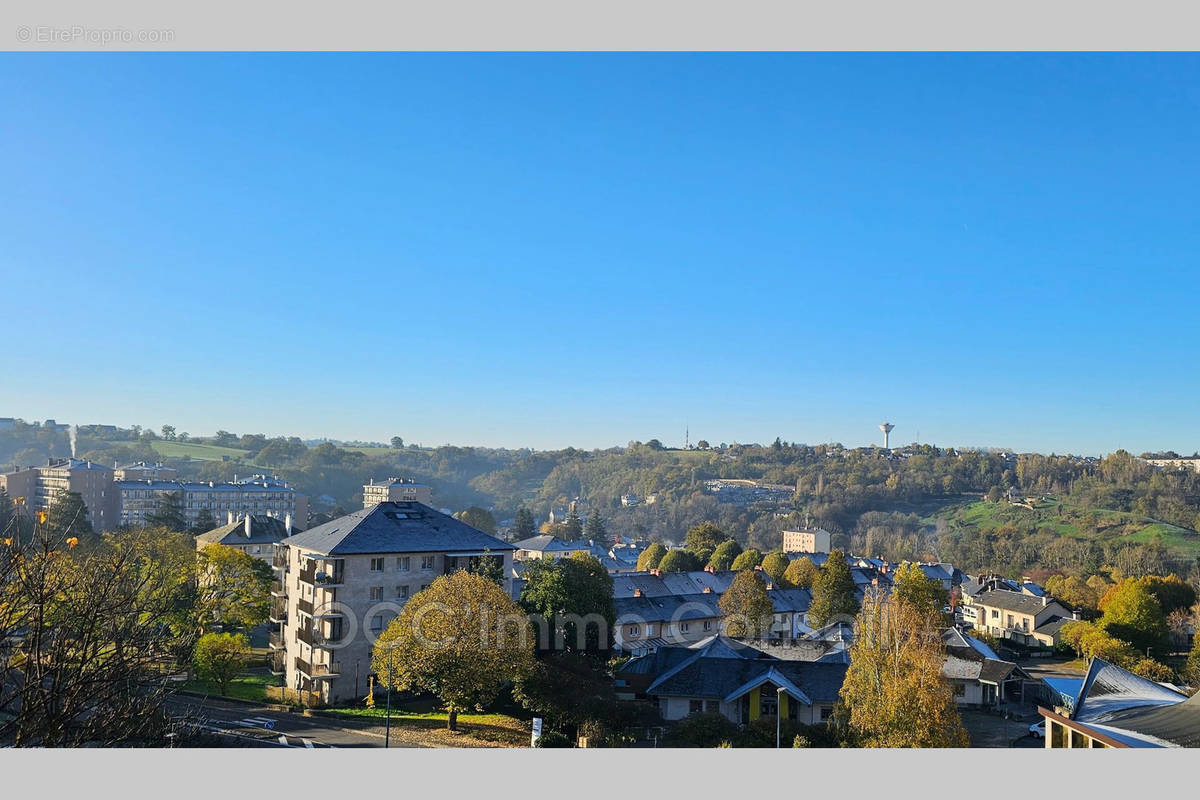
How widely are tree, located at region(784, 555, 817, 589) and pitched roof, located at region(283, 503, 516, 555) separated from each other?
2292 cm

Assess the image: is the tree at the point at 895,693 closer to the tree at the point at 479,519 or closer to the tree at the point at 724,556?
the tree at the point at 724,556

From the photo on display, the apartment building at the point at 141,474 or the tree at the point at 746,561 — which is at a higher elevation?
the apartment building at the point at 141,474

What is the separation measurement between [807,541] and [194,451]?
310 ft

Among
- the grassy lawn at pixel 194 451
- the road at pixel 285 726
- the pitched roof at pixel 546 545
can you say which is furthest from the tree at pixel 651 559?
the grassy lawn at pixel 194 451

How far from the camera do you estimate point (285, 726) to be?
66.4 ft

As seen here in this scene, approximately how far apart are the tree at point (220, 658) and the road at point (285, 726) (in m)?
0.75

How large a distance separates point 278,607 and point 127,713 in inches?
932

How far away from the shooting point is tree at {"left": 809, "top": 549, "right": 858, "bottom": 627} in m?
36.6

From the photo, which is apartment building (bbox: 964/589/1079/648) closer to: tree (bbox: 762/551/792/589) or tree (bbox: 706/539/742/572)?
tree (bbox: 762/551/792/589)

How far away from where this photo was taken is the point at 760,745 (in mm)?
18359

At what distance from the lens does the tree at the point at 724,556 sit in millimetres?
50031

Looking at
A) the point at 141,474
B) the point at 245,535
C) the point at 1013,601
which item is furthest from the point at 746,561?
the point at 141,474

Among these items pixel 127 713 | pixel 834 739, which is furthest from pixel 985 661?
pixel 127 713

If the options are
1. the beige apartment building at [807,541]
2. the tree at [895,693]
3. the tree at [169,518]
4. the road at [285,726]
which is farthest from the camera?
the beige apartment building at [807,541]
